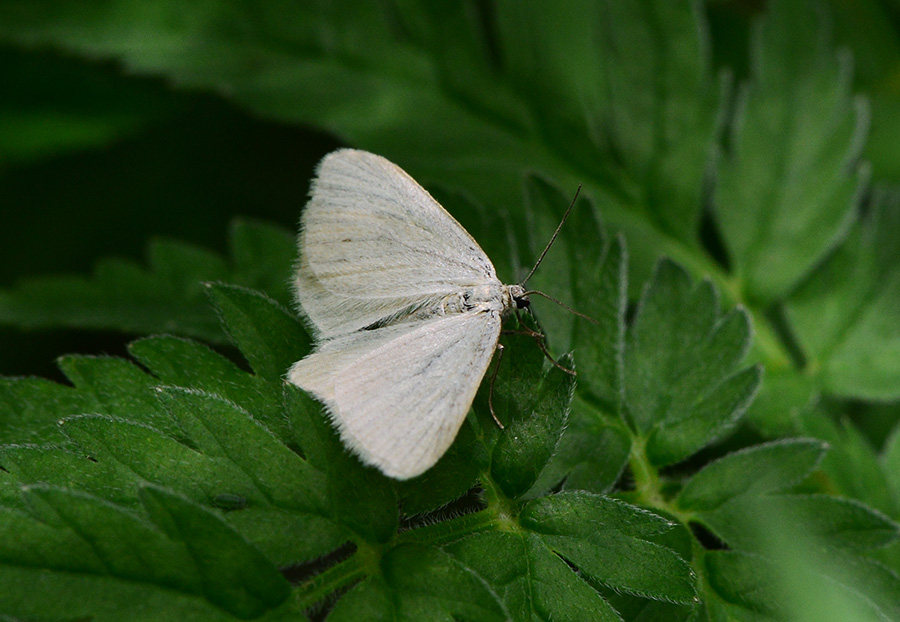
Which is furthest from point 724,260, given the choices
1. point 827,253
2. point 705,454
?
point 705,454

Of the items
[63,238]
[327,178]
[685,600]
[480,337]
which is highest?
[327,178]

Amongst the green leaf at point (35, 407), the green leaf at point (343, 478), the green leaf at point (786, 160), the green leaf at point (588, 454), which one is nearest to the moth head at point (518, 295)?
the green leaf at point (588, 454)

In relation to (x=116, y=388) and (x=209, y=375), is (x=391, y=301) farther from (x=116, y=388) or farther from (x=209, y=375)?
(x=116, y=388)

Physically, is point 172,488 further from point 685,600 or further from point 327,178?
point 685,600

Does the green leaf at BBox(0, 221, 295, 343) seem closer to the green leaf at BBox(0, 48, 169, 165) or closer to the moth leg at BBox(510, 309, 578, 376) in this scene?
the moth leg at BBox(510, 309, 578, 376)

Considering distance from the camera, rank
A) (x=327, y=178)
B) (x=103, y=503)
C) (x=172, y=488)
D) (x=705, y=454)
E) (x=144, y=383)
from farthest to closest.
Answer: (x=705, y=454) < (x=327, y=178) < (x=144, y=383) < (x=172, y=488) < (x=103, y=503)

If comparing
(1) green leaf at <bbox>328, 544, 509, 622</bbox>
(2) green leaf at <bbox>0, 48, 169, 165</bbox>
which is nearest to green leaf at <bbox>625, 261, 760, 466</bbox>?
(1) green leaf at <bbox>328, 544, 509, 622</bbox>
